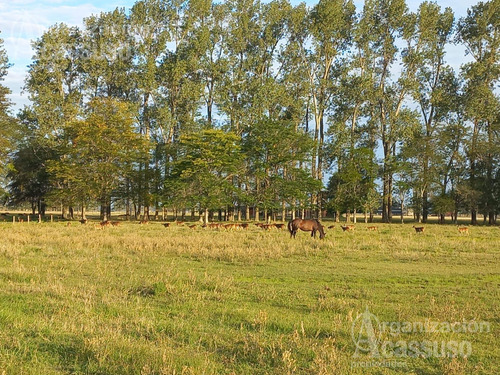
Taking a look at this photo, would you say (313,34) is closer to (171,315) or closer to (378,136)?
(378,136)

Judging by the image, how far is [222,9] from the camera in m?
51.8

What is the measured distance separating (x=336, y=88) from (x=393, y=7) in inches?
460

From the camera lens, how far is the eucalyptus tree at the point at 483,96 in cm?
4897

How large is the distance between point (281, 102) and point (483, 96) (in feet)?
82.1

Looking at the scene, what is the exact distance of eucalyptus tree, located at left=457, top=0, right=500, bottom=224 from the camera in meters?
49.0

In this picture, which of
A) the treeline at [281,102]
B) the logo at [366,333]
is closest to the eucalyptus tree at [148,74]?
the treeline at [281,102]

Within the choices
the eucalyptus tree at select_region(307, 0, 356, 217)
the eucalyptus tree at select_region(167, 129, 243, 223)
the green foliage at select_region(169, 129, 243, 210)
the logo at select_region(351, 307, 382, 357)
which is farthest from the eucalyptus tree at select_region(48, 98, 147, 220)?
the logo at select_region(351, 307, 382, 357)

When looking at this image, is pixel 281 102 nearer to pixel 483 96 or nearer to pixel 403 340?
pixel 483 96

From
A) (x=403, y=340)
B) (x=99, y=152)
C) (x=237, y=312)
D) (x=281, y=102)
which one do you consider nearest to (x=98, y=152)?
(x=99, y=152)

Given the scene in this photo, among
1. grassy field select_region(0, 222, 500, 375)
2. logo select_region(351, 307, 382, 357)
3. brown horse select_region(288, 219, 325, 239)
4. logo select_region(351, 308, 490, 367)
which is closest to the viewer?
grassy field select_region(0, 222, 500, 375)

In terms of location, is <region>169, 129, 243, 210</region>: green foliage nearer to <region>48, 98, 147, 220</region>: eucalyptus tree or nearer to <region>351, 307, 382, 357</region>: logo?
<region>48, 98, 147, 220</region>: eucalyptus tree

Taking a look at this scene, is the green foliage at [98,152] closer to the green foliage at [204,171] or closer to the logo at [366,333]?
the green foliage at [204,171]

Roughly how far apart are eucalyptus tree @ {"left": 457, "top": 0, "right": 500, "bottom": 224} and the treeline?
17 centimetres

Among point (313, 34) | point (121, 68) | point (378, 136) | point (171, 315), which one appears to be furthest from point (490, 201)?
point (171, 315)
